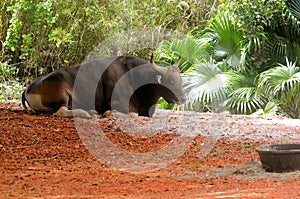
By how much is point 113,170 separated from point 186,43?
7.89 metres

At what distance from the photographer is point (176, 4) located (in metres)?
15.6

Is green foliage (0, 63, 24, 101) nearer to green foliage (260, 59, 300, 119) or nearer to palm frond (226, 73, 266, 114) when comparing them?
palm frond (226, 73, 266, 114)

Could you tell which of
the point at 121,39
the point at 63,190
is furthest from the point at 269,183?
the point at 121,39

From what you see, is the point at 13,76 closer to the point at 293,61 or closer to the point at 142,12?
the point at 142,12

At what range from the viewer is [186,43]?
13555 millimetres

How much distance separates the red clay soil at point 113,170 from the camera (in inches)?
188

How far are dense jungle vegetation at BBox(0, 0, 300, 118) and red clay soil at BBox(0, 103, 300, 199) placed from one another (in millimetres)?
3887

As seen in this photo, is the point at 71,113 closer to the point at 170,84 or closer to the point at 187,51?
the point at 170,84

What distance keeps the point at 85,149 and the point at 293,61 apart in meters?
7.23

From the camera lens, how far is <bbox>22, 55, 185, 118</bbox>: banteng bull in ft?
28.3

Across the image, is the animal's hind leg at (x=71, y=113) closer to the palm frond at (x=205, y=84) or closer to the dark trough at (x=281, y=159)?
the dark trough at (x=281, y=159)

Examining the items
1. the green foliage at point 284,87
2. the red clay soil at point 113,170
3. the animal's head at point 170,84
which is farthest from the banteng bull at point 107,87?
the green foliage at point 284,87

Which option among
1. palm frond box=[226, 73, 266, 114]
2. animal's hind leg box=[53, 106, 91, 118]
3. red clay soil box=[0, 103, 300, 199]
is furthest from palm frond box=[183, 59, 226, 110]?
animal's hind leg box=[53, 106, 91, 118]

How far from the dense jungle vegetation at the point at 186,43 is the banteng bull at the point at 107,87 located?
329cm
